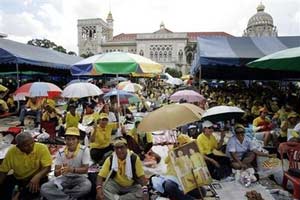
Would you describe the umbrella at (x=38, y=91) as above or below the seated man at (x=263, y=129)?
above

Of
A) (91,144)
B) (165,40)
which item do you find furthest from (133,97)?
Answer: (165,40)

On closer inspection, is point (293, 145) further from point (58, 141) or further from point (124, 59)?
point (58, 141)

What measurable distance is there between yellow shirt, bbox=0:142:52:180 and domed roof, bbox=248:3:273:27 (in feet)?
218

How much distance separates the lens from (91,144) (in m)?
6.37

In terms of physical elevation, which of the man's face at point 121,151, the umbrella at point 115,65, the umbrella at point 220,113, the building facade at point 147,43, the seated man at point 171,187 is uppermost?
the building facade at point 147,43

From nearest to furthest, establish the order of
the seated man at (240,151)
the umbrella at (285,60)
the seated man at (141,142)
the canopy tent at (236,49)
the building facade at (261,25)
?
1. the umbrella at (285,60)
2. the seated man at (240,151)
3. the seated man at (141,142)
4. the canopy tent at (236,49)
5. the building facade at (261,25)

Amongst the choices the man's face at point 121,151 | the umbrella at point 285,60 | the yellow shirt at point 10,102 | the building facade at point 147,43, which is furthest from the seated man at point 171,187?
the building facade at point 147,43

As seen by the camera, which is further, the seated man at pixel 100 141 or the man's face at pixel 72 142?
the seated man at pixel 100 141

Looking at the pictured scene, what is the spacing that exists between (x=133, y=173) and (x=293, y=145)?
8.82 ft

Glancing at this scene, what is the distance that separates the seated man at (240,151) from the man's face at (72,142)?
2.48m

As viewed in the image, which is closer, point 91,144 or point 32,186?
point 32,186

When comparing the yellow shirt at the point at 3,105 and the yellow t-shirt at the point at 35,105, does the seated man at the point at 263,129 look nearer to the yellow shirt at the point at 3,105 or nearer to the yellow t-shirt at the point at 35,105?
the yellow t-shirt at the point at 35,105

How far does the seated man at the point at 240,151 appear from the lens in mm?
5434

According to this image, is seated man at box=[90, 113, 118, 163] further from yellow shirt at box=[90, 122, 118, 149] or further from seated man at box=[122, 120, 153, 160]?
seated man at box=[122, 120, 153, 160]
